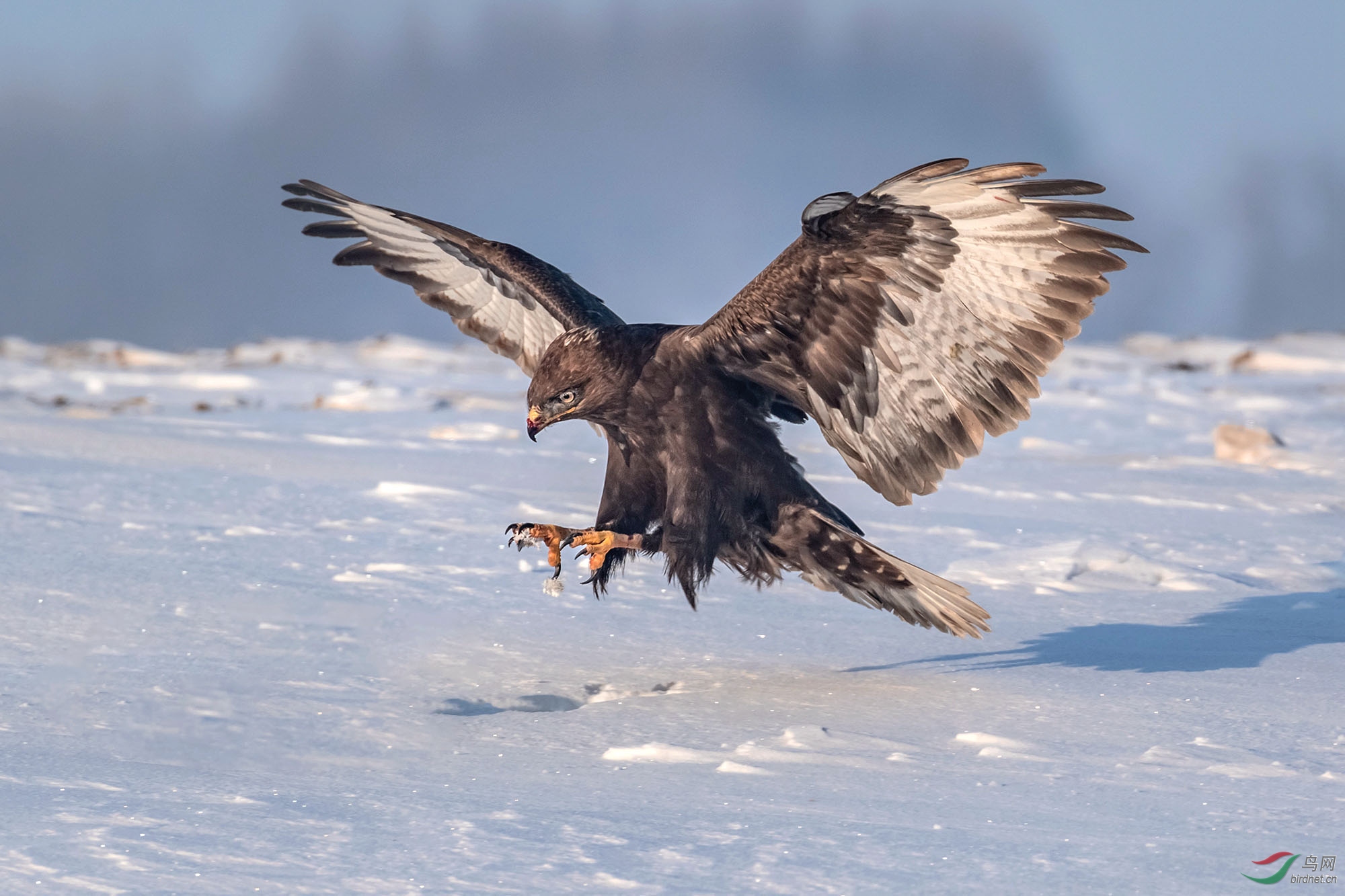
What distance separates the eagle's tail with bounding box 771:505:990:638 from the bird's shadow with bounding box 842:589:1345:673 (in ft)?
0.70

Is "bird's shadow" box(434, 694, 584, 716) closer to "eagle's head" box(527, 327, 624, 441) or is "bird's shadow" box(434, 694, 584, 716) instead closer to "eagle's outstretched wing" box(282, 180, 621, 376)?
"eagle's head" box(527, 327, 624, 441)

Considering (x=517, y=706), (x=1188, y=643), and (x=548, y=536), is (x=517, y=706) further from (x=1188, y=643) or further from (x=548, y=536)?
(x=1188, y=643)

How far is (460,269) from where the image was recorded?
19.4 feet

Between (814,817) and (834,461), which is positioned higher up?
(834,461)

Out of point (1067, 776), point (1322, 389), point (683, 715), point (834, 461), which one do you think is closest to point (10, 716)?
point (683, 715)

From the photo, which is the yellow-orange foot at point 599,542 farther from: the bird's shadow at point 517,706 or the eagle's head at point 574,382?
the bird's shadow at point 517,706

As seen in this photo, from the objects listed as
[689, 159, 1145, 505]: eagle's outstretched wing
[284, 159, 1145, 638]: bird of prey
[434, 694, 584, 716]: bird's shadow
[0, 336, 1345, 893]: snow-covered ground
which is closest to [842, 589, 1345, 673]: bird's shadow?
[0, 336, 1345, 893]: snow-covered ground

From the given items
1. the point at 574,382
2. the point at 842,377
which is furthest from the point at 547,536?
the point at 842,377

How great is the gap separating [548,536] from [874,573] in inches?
42.4

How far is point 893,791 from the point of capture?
119 inches

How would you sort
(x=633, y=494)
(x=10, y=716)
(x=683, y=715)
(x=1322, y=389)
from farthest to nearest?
(x=1322, y=389) < (x=633, y=494) < (x=683, y=715) < (x=10, y=716)

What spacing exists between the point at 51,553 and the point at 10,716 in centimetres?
189

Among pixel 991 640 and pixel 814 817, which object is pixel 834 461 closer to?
pixel 991 640

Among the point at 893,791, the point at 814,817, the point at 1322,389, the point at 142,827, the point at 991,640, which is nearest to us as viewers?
the point at 142,827
